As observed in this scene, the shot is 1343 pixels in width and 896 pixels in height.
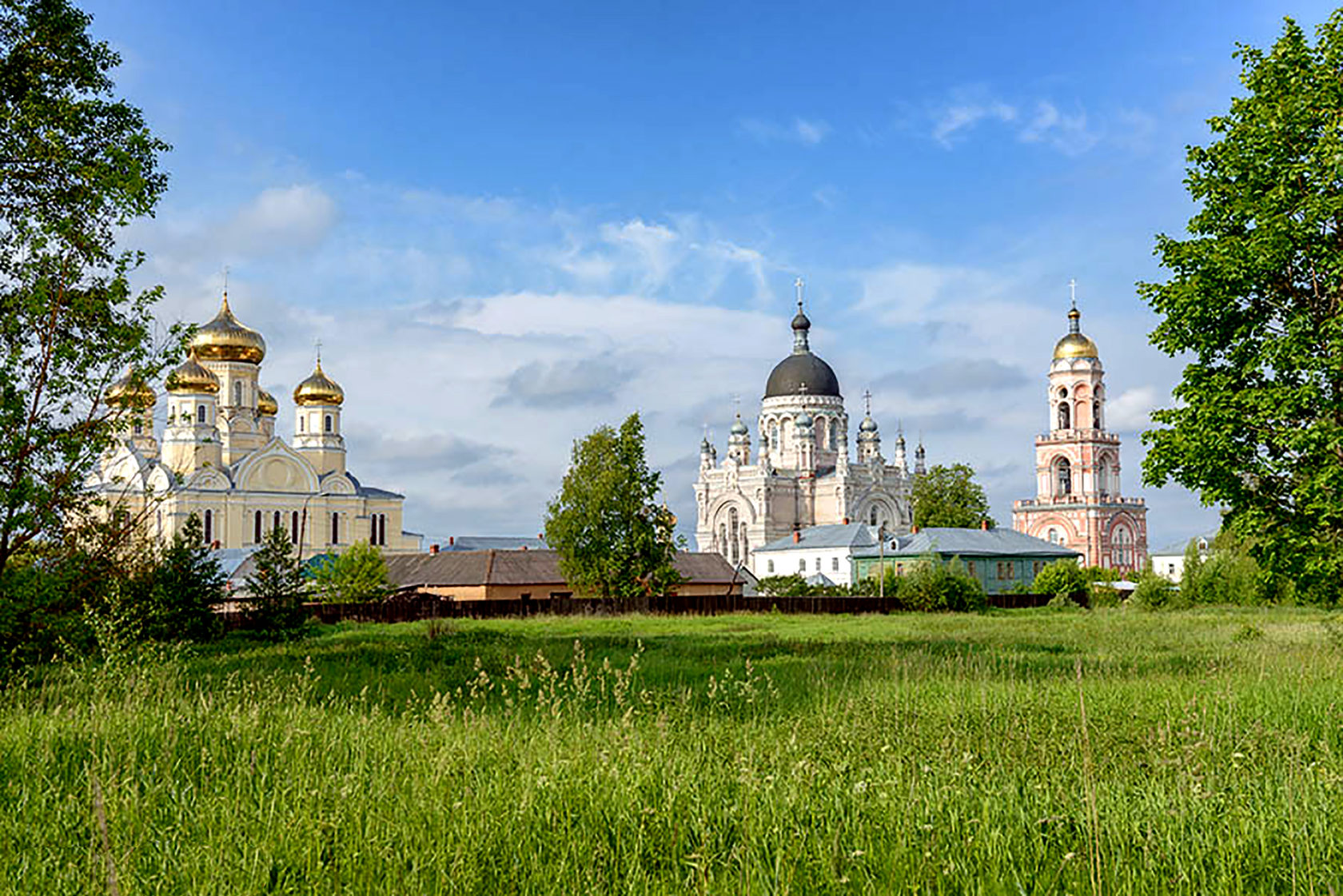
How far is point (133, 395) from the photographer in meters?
8.51

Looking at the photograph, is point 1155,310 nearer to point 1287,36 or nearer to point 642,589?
point 1287,36

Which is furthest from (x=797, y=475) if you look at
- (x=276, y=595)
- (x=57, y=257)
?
(x=57, y=257)

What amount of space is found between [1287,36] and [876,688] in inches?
476

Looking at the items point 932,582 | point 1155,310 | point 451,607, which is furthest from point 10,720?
point 932,582

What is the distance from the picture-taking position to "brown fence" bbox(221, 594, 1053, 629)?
3459cm

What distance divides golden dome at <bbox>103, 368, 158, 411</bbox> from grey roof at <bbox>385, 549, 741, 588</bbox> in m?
36.9

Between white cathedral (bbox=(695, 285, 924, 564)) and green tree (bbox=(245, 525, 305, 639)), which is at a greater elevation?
white cathedral (bbox=(695, 285, 924, 564))

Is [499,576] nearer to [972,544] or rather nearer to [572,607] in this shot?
[572,607]

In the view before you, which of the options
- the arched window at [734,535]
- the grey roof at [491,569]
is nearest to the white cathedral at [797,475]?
the arched window at [734,535]

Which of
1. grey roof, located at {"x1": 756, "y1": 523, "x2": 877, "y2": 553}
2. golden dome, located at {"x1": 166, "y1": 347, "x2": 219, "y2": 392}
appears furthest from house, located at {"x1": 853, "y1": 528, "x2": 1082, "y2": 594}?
golden dome, located at {"x1": 166, "y1": 347, "x2": 219, "y2": 392}

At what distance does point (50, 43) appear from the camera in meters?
10.5

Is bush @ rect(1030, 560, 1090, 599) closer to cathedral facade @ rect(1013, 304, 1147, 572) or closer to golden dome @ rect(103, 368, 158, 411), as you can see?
cathedral facade @ rect(1013, 304, 1147, 572)

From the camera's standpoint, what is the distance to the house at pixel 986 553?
204ft

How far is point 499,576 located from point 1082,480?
171 feet
